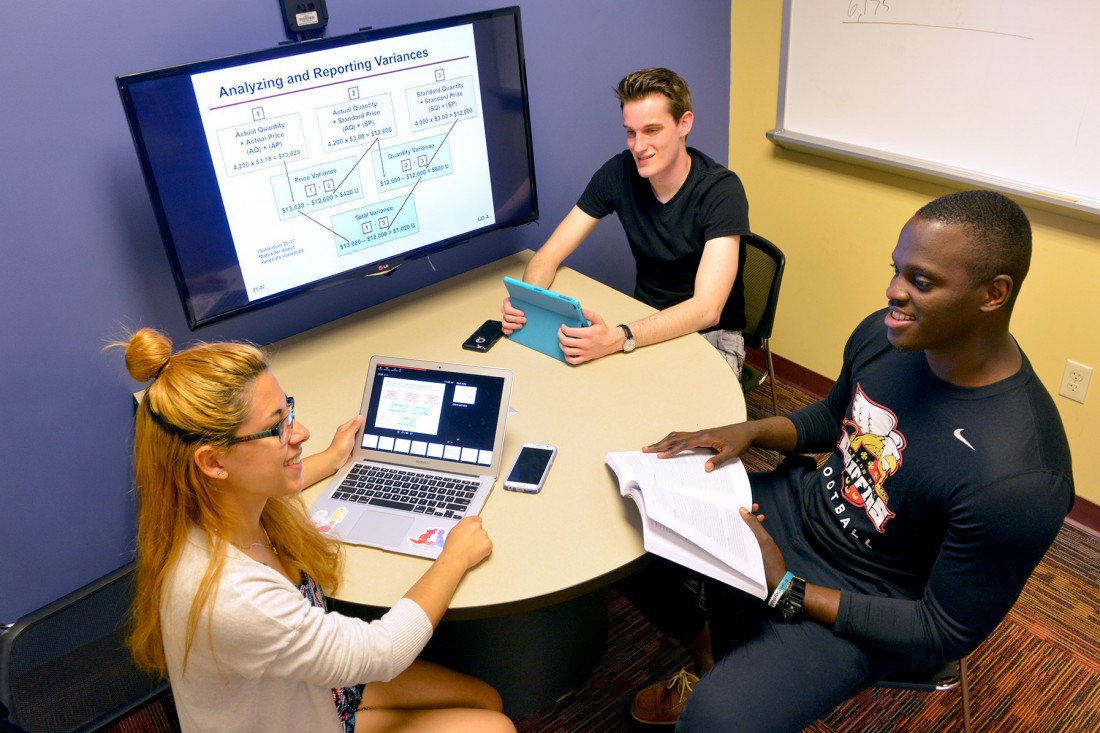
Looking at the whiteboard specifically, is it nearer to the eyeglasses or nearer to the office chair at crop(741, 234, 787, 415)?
the office chair at crop(741, 234, 787, 415)

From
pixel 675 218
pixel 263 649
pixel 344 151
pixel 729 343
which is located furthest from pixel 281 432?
pixel 729 343

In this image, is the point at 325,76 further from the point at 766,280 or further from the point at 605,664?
the point at 605,664

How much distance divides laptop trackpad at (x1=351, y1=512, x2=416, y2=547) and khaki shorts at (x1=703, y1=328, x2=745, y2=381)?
1254 mm

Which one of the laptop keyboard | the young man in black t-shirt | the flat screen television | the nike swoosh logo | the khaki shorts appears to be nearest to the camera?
the nike swoosh logo

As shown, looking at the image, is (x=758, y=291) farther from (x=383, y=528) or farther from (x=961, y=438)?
(x=383, y=528)

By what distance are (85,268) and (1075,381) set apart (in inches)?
110

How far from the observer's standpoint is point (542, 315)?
→ 6.88ft

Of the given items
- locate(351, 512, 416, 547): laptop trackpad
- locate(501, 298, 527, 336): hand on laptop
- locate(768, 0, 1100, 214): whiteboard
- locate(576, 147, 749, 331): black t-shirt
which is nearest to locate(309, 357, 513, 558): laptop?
locate(351, 512, 416, 547): laptop trackpad

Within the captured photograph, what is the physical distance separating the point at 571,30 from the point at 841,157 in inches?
40.8

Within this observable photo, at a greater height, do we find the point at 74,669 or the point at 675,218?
the point at 675,218

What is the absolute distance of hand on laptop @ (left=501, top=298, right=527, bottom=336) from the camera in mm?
2143

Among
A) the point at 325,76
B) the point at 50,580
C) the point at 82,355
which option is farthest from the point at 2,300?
the point at 325,76

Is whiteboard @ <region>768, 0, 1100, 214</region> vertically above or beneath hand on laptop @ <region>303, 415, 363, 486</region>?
above

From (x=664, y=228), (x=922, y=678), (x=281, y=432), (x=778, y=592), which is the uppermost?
(x=281, y=432)
